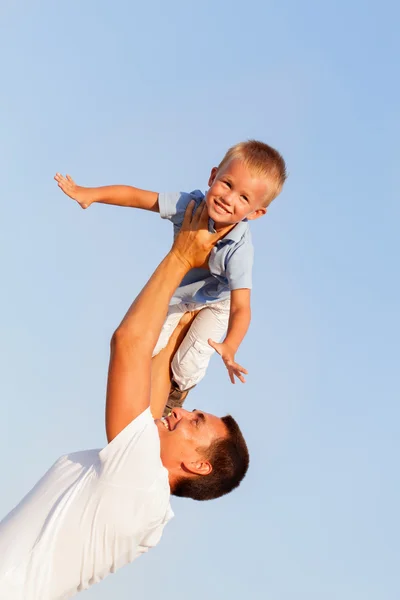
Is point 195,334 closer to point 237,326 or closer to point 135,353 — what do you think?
point 237,326

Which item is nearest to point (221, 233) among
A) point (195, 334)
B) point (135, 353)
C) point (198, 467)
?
point (195, 334)

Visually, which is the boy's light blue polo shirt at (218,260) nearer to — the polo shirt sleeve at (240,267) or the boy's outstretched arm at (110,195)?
the polo shirt sleeve at (240,267)

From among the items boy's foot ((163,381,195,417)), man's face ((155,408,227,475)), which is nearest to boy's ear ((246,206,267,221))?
man's face ((155,408,227,475))

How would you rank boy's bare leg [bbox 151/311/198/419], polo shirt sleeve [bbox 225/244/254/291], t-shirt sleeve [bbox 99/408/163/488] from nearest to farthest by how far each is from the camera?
t-shirt sleeve [bbox 99/408/163/488] < polo shirt sleeve [bbox 225/244/254/291] < boy's bare leg [bbox 151/311/198/419]

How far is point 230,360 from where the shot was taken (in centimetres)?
582

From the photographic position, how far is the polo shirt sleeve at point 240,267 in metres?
6.56

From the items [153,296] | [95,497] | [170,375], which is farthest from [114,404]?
[170,375]

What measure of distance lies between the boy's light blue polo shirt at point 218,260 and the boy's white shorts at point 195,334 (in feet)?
1.00

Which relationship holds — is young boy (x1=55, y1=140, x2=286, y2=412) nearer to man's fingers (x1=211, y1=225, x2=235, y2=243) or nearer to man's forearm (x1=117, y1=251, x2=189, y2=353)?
man's fingers (x1=211, y1=225, x2=235, y2=243)

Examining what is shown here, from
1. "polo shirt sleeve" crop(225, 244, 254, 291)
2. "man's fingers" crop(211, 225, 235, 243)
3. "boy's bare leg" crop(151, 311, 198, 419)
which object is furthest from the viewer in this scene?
"boy's bare leg" crop(151, 311, 198, 419)

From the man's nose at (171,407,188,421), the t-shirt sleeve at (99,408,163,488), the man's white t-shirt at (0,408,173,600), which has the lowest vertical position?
the man's white t-shirt at (0,408,173,600)

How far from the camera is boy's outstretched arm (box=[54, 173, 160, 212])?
21.1ft

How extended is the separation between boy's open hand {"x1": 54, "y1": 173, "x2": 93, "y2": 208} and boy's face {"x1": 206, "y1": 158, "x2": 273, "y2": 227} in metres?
1.00

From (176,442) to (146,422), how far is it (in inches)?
32.4
